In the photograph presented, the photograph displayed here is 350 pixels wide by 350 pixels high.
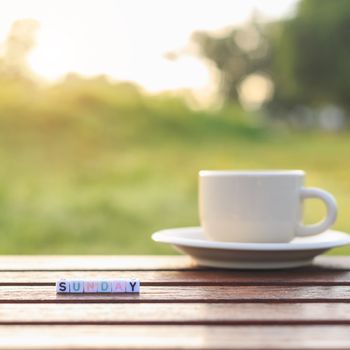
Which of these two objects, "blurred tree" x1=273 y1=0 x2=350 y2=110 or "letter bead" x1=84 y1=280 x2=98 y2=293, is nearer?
"letter bead" x1=84 y1=280 x2=98 y2=293

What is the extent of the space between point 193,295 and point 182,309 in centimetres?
6

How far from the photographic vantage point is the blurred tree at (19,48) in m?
2.87

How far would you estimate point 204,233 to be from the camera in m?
0.85

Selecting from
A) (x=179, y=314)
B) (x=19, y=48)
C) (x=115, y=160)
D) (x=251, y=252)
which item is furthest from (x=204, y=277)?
(x=115, y=160)

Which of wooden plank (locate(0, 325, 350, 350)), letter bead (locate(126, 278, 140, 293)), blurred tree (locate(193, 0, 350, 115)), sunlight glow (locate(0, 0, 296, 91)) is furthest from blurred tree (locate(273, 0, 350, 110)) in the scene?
wooden plank (locate(0, 325, 350, 350))

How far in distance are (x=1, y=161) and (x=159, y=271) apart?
2.51m

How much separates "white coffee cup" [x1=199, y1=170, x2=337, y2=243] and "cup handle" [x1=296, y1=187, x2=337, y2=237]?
0.01 meters

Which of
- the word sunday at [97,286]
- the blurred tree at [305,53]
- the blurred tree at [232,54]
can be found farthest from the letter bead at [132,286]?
the blurred tree at [305,53]

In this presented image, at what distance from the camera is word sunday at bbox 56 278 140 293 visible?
657 mm

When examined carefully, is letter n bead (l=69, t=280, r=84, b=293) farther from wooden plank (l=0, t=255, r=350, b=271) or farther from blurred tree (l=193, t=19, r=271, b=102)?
blurred tree (l=193, t=19, r=271, b=102)

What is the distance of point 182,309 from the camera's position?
1.95ft

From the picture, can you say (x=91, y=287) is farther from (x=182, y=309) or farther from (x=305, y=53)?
(x=305, y=53)

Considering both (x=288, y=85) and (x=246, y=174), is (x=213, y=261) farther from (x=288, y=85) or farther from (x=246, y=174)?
(x=288, y=85)

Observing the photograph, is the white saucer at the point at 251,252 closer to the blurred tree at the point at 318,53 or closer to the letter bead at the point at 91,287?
the letter bead at the point at 91,287
